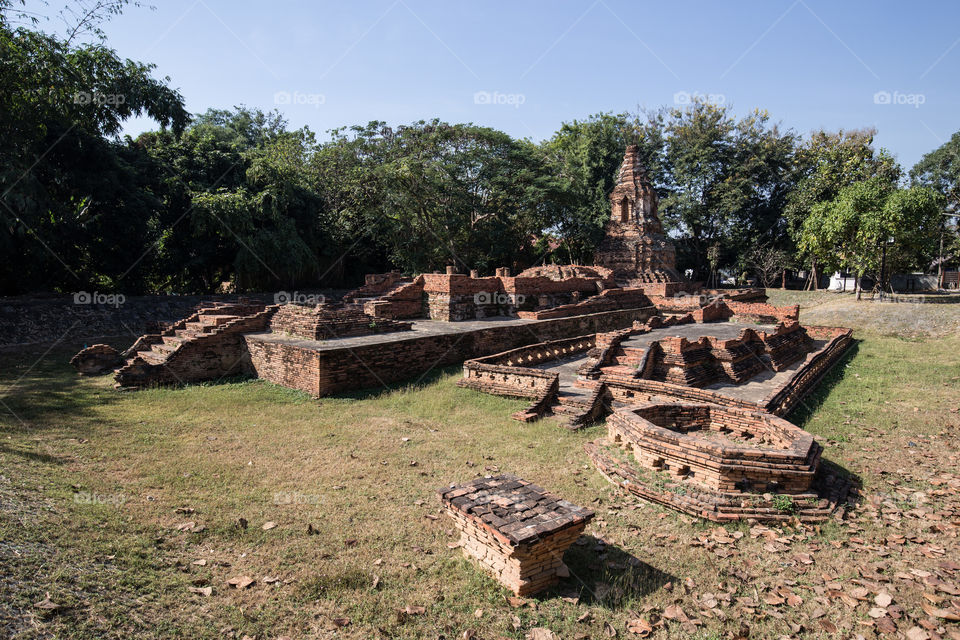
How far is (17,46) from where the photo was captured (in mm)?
12781

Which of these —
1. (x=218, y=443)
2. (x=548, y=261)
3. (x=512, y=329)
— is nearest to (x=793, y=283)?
(x=548, y=261)

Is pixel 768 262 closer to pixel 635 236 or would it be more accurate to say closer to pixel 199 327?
pixel 635 236

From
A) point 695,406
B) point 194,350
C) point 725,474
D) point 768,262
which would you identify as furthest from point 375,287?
point 768,262

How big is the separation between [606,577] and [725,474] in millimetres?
2080

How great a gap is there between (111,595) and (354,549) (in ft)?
5.61

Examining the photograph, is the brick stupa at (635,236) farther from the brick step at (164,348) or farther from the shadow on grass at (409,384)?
the brick step at (164,348)

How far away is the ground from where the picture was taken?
139 inches

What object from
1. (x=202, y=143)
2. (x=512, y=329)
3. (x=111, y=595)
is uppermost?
(x=202, y=143)

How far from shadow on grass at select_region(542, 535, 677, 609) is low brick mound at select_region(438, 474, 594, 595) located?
0.54ft

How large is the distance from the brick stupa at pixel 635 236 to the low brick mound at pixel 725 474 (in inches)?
855

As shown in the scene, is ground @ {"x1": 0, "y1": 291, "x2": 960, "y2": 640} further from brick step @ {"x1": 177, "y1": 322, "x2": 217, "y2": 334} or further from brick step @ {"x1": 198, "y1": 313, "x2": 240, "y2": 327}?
brick step @ {"x1": 198, "y1": 313, "x2": 240, "y2": 327}

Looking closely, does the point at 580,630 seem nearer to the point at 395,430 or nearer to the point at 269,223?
the point at 395,430

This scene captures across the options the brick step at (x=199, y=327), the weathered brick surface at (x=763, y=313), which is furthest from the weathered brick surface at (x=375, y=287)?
the weathered brick surface at (x=763, y=313)

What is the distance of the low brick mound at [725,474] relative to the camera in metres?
5.20
